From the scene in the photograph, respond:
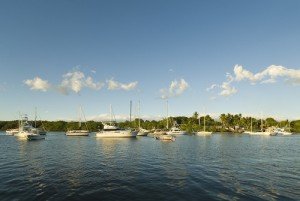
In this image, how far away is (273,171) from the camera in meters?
36.0

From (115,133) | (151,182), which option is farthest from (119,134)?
(151,182)

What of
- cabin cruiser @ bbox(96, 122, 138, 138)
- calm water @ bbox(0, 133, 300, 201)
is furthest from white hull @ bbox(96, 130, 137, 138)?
calm water @ bbox(0, 133, 300, 201)

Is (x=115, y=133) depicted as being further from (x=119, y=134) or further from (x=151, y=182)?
(x=151, y=182)

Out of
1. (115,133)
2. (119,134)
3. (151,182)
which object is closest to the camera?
(151,182)

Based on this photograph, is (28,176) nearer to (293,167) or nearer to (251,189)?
(251,189)

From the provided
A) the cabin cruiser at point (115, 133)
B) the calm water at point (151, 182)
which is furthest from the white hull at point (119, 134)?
the calm water at point (151, 182)

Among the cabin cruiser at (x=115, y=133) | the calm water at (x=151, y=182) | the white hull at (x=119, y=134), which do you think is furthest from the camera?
the cabin cruiser at (x=115, y=133)

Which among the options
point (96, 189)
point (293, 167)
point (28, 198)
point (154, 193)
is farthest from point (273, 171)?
point (28, 198)

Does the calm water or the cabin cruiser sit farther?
the cabin cruiser

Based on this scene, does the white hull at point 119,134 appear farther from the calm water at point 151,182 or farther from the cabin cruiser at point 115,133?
the calm water at point 151,182

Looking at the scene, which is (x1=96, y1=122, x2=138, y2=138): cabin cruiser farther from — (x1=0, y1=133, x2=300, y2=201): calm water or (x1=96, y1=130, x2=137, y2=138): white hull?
(x1=0, y1=133, x2=300, y2=201): calm water

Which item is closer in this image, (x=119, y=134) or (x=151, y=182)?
(x=151, y=182)

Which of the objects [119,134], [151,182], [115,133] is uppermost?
[115,133]

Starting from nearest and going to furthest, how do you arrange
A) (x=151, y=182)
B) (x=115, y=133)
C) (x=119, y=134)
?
1. (x=151, y=182)
2. (x=119, y=134)
3. (x=115, y=133)
